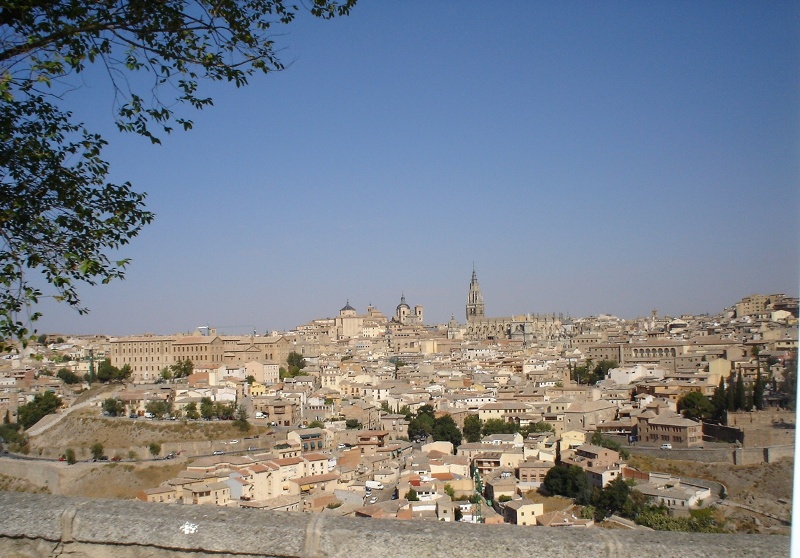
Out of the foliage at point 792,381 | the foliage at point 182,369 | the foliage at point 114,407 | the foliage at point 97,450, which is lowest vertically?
the foliage at point 97,450

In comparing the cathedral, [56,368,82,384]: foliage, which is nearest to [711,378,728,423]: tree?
[56,368,82,384]: foliage

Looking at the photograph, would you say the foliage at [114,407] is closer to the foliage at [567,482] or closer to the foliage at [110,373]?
the foliage at [110,373]

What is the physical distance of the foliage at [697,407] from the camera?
23.0 meters

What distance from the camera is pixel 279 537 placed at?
2.03 meters

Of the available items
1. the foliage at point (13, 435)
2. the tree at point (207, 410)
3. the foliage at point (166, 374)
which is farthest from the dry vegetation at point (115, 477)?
the foliage at point (166, 374)

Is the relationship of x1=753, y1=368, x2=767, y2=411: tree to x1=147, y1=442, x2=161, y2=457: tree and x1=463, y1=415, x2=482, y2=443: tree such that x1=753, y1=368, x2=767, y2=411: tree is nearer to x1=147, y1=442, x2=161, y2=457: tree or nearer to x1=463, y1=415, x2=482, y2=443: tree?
x1=463, y1=415, x2=482, y2=443: tree

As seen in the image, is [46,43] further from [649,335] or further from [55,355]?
[649,335]

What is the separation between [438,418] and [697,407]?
8.33 metres

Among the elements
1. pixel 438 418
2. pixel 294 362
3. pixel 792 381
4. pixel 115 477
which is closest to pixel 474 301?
pixel 294 362

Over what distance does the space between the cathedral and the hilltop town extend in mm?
14535

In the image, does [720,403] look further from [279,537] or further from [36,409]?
[36,409]

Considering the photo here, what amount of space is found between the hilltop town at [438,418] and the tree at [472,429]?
80mm

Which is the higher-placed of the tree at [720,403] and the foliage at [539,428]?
the tree at [720,403]

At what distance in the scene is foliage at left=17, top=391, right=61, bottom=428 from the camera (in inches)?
1104
